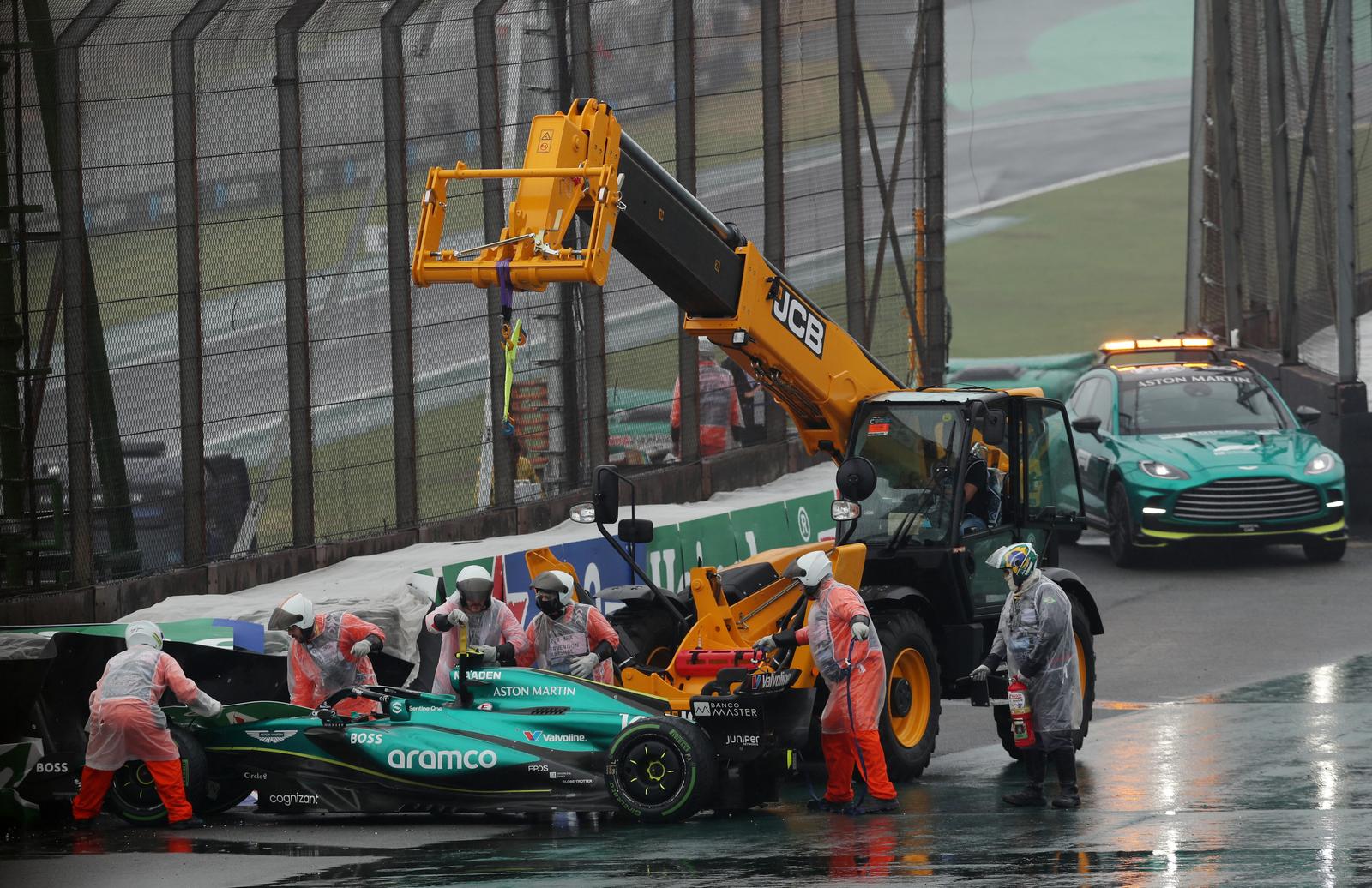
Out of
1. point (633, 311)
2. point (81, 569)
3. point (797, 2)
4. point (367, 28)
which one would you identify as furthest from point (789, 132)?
point (81, 569)

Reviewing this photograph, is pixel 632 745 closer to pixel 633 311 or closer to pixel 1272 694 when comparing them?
pixel 1272 694

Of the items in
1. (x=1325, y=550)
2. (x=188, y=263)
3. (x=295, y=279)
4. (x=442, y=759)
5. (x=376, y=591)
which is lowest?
(x=1325, y=550)

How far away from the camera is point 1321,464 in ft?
67.2

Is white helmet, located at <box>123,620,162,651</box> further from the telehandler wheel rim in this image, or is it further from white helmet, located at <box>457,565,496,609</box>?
the telehandler wheel rim

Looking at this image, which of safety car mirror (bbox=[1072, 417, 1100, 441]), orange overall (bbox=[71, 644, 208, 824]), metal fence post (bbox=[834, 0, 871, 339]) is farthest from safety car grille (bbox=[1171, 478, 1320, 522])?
orange overall (bbox=[71, 644, 208, 824])

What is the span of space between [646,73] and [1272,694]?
7.82 metres

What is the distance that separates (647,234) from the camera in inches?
475

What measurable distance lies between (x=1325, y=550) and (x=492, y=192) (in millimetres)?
9410

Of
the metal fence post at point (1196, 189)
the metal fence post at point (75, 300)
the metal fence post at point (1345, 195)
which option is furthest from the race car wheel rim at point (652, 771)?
the metal fence post at point (1196, 189)

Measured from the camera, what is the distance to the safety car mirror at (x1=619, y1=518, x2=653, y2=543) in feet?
42.5

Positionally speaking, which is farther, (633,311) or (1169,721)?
(633,311)

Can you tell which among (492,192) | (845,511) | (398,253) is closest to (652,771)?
(845,511)

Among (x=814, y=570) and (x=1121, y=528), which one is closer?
(x=814, y=570)

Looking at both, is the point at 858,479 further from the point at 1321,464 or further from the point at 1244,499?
the point at 1321,464
